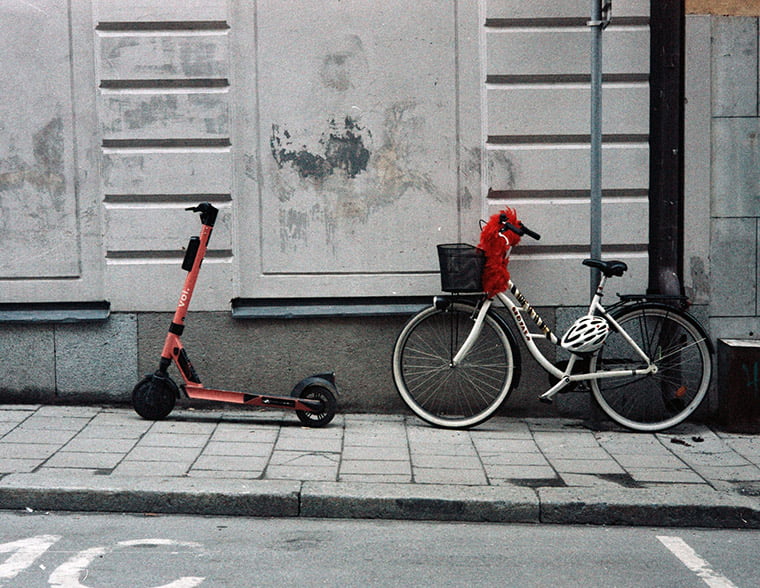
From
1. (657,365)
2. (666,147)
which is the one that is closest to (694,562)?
(657,365)

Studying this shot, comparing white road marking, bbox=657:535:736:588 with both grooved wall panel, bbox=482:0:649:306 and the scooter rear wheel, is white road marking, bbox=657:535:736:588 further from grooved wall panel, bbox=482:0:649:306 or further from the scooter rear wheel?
grooved wall panel, bbox=482:0:649:306

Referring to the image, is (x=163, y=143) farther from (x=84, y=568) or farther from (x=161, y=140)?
(x=84, y=568)

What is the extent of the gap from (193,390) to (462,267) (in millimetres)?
2021

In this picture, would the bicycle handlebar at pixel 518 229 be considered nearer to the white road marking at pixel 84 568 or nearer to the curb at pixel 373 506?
the curb at pixel 373 506

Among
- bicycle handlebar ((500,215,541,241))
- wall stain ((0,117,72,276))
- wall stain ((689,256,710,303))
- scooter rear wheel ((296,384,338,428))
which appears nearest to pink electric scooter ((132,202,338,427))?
scooter rear wheel ((296,384,338,428))

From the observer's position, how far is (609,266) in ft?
22.4

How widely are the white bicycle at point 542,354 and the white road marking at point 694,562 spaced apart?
1.92m

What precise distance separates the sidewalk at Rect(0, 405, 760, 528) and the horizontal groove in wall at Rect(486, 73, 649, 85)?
2.48 meters

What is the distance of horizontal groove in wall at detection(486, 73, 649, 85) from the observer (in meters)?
7.29

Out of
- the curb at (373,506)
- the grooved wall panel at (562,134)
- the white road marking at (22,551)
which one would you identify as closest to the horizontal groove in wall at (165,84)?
the grooved wall panel at (562,134)

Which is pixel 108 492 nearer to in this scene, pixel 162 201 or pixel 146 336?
pixel 146 336

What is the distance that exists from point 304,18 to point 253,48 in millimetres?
430

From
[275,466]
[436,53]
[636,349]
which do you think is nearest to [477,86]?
[436,53]

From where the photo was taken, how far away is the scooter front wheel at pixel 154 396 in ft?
22.5
